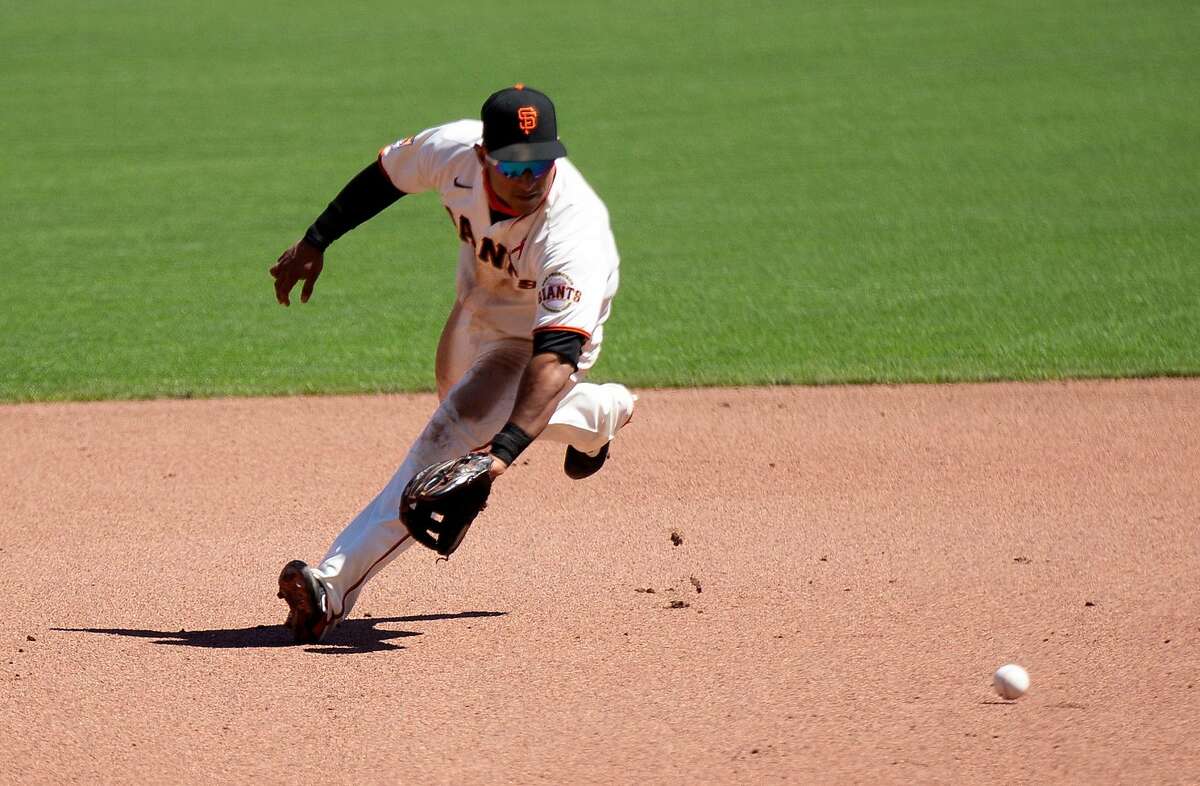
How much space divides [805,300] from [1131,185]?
5.23 meters

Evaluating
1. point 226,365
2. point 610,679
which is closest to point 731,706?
point 610,679

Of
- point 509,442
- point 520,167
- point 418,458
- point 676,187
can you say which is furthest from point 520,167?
point 676,187

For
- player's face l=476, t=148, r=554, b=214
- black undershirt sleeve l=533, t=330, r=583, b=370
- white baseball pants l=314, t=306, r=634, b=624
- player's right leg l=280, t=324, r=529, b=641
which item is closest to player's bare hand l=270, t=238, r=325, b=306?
white baseball pants l=314, t=306, r=634, b=624

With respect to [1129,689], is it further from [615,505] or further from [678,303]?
[678,303]

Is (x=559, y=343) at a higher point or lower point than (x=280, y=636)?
higher

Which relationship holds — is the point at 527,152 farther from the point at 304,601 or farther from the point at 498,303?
the point at 304,601

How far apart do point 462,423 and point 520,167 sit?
0.96 metres

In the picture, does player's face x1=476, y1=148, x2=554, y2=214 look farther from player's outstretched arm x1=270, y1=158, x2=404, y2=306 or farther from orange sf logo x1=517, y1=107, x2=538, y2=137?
player's outstretched arm x1=270, y1=158, x2=404, y2=306

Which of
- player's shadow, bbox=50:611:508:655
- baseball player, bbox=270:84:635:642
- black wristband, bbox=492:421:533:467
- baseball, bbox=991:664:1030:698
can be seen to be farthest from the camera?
player's shadow, bbox=50:611:508:655

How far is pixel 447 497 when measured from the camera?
186 inches

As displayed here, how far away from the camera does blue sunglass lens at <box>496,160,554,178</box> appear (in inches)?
190

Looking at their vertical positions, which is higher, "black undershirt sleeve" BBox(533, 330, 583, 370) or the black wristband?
"black undershirt sleeve" BBox(533, 330, 583, 370)

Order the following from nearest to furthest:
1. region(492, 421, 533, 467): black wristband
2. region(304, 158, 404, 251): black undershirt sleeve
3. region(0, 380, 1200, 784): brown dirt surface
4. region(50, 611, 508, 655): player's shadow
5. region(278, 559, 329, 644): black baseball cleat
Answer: region(0, 380, 1200, 784): brown dirt surface
region(492, 421, 533, 467): black wristband
region(278, 559, 329, 644): black baseball cleat
region(50, 611, 508, 655): player's shadow
region(304, 158, 404, 251): black undershirt sleeve

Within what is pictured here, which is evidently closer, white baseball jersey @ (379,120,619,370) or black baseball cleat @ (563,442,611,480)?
white baseball jersey @ (379,120,619,370)
